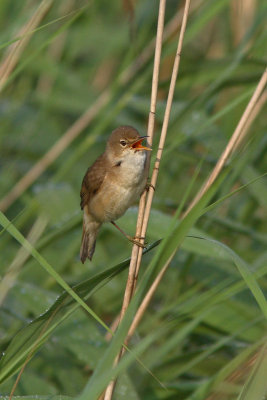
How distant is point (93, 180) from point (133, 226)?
0.98 ft

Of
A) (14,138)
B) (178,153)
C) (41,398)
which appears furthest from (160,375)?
(14,138)

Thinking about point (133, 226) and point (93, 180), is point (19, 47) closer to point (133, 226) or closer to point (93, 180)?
point (93, 180)

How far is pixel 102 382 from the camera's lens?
1336mm

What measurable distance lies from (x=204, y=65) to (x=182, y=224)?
83.2 inches

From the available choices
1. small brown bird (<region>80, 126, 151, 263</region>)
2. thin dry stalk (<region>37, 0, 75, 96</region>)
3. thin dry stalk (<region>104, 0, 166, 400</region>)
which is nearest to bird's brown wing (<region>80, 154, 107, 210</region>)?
small brown bird (<region>80, 126, 151, 263</region>)

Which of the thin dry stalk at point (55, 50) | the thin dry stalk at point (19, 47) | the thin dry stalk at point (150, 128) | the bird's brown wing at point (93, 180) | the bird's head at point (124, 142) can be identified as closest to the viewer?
the thin dry stalk at point (150, 128)

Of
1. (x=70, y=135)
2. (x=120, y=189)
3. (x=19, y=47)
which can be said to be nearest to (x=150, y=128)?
(x=120, y=189)

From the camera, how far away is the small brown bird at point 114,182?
248 centimetres

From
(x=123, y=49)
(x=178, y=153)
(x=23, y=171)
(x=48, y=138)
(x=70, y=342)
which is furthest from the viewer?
(x=123, y=49)

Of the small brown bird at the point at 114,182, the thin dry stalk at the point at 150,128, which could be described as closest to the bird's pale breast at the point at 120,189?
the small brown bird at the point at 114,182

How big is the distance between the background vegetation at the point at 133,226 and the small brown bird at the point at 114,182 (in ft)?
0.36

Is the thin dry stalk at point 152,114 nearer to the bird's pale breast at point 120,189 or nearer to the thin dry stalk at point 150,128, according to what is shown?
the thin dry stalk at point 150,128

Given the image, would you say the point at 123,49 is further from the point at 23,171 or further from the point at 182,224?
the point at 182,224

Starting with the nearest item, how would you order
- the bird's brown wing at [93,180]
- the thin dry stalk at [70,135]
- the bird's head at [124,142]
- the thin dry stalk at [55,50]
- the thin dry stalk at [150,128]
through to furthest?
the thin dry stalk at [150,128], the bird's head at [124,142], the bird's brown wing at [93,180], the thin dry stalk at [70,135], the thin dry stalk at [55,50]
